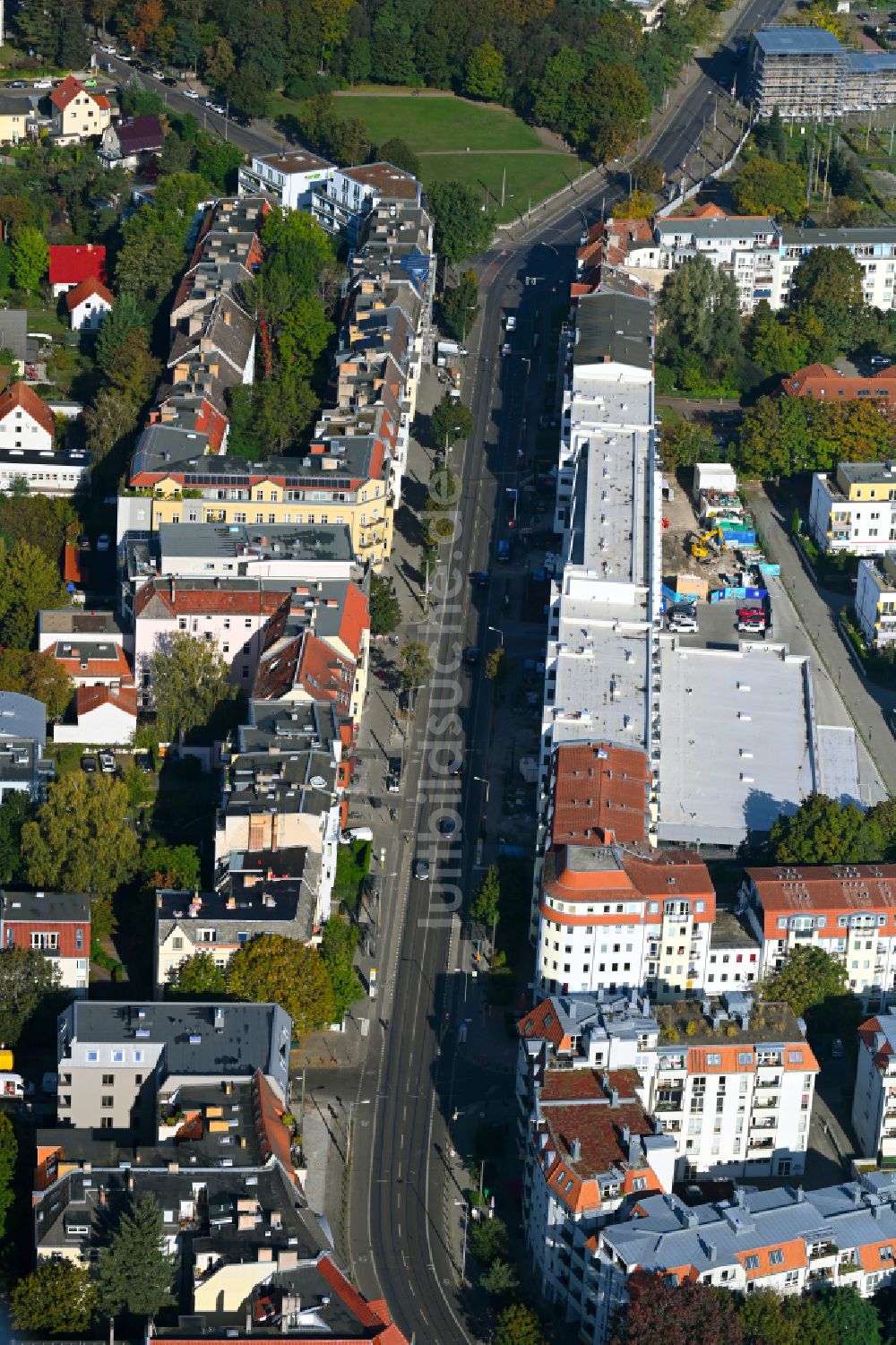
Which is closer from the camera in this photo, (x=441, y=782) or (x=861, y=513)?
(x=441, y=782)

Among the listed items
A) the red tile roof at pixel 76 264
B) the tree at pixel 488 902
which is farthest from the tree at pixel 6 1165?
the red tile roof at pixel 76 264

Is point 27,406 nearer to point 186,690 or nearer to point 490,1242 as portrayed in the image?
point 186,690

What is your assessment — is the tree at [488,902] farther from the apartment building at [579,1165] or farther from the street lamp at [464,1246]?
the street lamp at [464,1246]

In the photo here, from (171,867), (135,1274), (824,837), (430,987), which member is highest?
(824,837)

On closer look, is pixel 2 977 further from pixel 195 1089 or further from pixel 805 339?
pixel 805 339

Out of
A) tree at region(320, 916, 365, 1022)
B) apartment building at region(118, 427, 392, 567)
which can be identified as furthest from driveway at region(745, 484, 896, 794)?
tree at region(320, 916, 365, 1022)

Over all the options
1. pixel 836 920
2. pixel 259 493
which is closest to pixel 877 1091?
pixel 836 920

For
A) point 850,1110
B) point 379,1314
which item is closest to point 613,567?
point 850,1110
